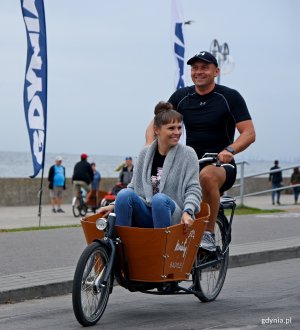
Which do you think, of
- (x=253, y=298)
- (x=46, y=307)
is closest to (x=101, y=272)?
(x=46, y=307)

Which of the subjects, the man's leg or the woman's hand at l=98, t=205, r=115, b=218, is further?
the man's leg

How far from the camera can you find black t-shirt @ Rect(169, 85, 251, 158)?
8242 mm

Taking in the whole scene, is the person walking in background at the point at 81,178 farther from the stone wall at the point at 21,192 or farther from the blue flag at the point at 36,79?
the blue flag at the point at 36,79

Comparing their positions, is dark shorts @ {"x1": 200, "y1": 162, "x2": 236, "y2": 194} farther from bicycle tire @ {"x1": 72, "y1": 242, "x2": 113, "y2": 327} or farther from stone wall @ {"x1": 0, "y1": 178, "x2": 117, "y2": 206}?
stone wall @ {"x1": 0, "y1": 178, "x2": 117, "y2": 206}

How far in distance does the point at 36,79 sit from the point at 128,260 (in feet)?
33.5

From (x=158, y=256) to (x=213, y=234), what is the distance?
120 centimetres

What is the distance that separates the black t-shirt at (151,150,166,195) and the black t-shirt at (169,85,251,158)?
0.72 meters

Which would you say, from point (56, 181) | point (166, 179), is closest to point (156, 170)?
point (166, 179)

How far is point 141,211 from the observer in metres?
7.33

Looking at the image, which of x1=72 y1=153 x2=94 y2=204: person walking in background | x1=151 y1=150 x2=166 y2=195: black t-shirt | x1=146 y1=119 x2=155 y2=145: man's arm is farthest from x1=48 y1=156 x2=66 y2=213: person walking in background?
x1=151 y1=150 x2=166 y2=195: black t-shirt

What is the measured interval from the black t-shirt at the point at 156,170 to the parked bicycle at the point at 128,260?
0.43 meters

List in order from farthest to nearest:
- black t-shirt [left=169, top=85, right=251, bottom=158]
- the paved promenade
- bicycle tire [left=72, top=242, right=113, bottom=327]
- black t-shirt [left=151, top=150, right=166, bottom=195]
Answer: the paved promenade, black t-shirt [left=169, top=85, right=251, bottom=158], black t-shirt [left=151, top=150, right=166, bottom=195], bicycle tire [left=72, top=242, right=113, bottom=327]

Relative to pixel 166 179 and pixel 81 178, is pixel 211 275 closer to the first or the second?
pixel 166 179

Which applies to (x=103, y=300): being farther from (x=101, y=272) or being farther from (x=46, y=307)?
(x=46, y=307)
